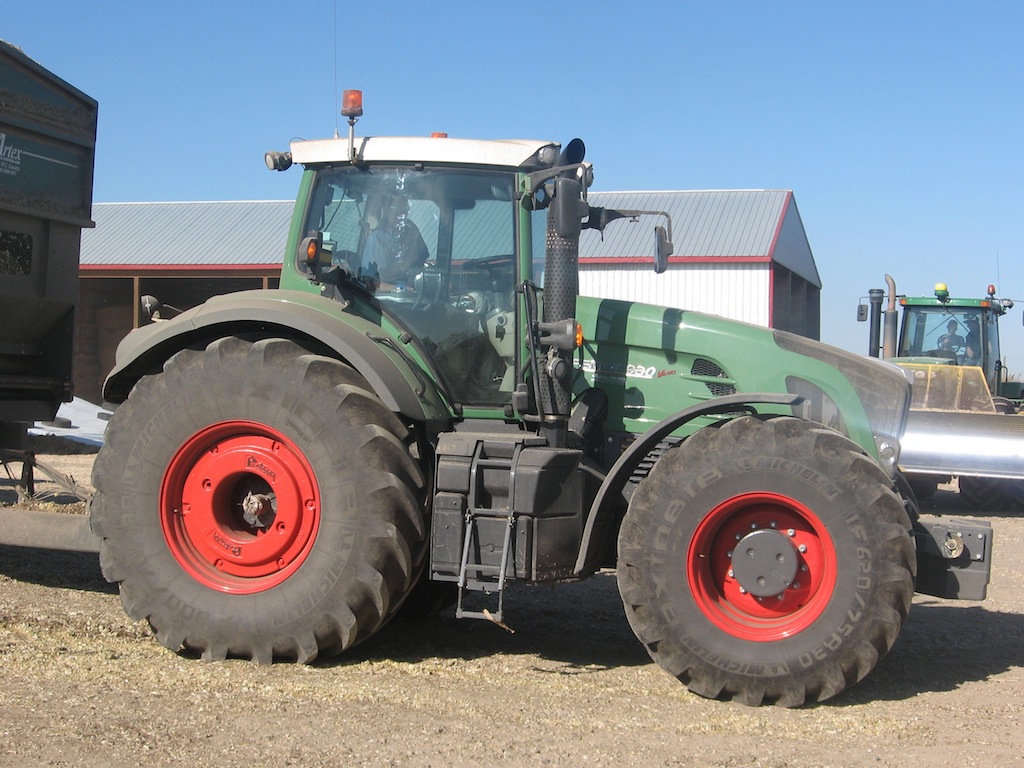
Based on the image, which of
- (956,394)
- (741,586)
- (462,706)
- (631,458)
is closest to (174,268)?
(956,394)

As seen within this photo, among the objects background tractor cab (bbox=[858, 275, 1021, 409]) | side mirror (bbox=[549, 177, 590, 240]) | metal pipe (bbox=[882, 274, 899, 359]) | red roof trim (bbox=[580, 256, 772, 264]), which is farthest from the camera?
red roof trim (bbox=[580, 256, 772, 264])

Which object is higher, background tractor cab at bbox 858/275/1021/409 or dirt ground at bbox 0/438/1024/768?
background tractor cab at bbox 858/275/1021/409

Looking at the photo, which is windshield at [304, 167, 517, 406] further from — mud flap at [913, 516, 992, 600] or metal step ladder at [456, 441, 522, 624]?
mud flap at [913, 516, 992, 600]

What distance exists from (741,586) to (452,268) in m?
2.09

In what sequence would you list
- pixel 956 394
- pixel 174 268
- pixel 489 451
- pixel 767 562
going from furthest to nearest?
pixel 174 268
pixel 956 394
pixel 489 451
pixel 767 562

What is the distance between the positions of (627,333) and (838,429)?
1.16 metres

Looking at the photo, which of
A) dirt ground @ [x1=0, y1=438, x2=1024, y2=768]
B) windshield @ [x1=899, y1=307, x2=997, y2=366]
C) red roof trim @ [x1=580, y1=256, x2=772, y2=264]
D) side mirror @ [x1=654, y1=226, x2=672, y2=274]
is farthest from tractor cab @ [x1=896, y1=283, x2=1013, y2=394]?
side mirror @ [x1=654, y1=226, x2=672, y2=274]

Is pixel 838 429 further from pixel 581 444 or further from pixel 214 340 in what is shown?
pixel 214 340

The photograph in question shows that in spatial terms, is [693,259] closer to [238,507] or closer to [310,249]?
[310,249]

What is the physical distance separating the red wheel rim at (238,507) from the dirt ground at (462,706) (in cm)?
46

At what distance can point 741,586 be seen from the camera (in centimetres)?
483

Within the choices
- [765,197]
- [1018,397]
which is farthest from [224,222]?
[1018,397]

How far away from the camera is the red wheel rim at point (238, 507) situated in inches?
203

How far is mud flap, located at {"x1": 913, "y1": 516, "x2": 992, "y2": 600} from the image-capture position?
4930mm
